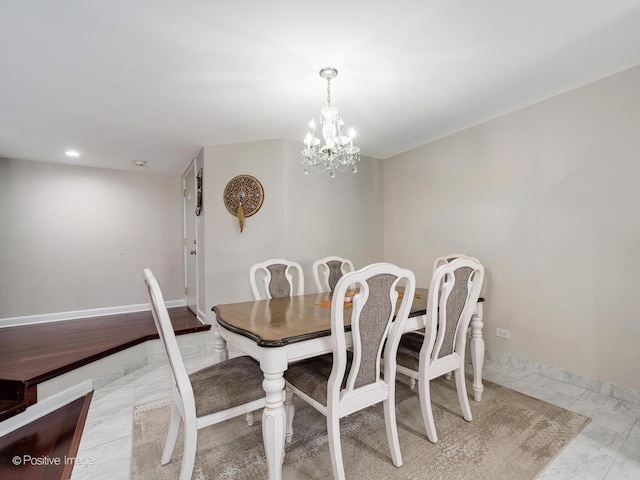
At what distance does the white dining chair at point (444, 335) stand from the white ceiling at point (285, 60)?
1.35 m

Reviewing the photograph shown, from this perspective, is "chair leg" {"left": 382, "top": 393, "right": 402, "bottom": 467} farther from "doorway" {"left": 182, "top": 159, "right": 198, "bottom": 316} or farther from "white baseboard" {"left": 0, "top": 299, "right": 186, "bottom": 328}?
"white baseboard" {"left": 0, "top": 299, "right": 186, "bottom": 328}

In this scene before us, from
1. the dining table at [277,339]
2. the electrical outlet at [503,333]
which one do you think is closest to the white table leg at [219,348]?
the dining table at [277,339]

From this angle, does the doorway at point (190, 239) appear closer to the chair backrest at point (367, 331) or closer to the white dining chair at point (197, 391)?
the white dining chair at point (197, 391)

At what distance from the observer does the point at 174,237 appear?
4.80m

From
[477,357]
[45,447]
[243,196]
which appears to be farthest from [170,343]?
[243,196]

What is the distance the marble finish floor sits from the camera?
153 cm

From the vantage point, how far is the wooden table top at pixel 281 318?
55.0 inches

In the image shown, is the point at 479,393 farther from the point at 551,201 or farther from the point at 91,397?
the point at 91,397

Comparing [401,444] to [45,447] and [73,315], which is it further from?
[73,315]

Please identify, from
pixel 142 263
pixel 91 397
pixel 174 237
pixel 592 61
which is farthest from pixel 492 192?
pixel 142 263

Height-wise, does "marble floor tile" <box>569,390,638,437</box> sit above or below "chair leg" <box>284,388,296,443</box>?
below

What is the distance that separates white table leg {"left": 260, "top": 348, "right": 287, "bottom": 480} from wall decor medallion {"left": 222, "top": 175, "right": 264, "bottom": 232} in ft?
7.49

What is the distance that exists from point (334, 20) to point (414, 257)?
9.18ft

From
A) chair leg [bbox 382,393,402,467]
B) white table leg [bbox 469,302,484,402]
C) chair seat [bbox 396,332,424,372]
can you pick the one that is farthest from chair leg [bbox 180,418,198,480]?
white table leg [bbox 469,302,484,402]
